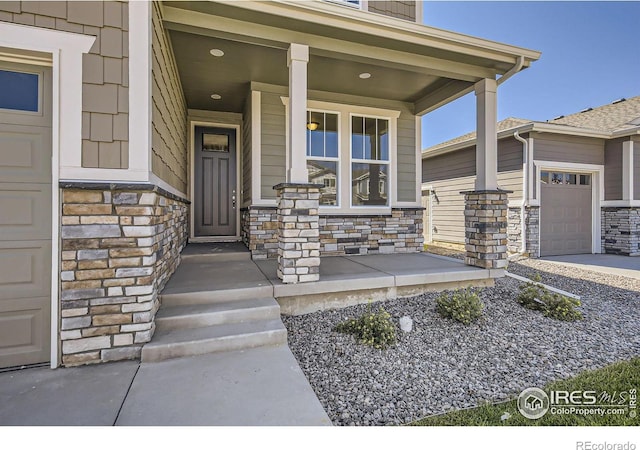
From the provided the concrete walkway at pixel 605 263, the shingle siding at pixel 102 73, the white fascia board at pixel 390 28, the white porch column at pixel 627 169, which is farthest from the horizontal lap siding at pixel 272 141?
the white porch column at pixel 627 169

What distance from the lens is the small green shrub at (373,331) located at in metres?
2.67

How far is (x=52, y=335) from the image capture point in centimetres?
212

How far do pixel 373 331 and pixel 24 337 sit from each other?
2.64 meters

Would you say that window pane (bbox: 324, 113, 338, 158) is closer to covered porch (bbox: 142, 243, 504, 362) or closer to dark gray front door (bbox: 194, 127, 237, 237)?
covered porch (bbox: 142, 243, 504, 362)

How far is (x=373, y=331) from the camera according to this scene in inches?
108

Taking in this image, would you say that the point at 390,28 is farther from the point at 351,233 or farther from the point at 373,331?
the point at 373,331

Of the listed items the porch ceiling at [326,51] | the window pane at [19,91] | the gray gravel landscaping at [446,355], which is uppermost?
the porch ceiling at [326,51]

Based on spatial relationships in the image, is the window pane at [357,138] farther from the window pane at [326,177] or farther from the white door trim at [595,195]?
the white door trim at [595,195]

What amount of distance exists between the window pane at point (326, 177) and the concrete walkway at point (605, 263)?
5.50 metres

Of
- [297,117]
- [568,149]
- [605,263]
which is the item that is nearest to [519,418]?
[297,117]

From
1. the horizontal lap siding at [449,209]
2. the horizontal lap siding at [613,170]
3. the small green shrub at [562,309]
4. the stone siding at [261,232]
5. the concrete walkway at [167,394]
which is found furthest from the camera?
the horizontal lap siding at [449,209]

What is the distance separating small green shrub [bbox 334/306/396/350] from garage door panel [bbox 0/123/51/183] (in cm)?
270

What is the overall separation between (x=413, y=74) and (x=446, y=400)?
4.34 m
